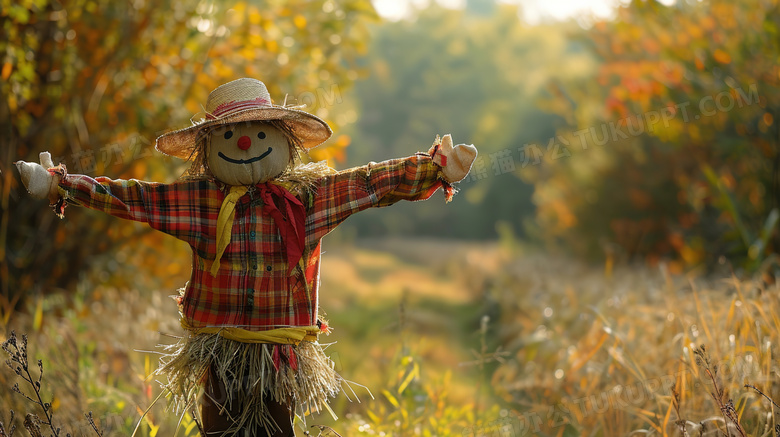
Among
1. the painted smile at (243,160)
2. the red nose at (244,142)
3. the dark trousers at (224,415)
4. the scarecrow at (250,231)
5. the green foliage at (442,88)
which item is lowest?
the dark trousers at (224,415)

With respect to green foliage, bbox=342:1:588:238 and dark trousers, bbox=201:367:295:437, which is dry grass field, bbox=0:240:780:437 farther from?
green foliage, bbox=342:1:588:238

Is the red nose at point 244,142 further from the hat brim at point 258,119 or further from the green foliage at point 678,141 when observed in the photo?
the green foliage at point 678,141

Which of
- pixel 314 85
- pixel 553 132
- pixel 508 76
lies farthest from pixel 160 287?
pixel 508 76

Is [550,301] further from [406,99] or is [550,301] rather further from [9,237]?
[406,99]

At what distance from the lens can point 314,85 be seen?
5.48 meters

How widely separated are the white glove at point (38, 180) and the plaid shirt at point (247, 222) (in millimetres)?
41

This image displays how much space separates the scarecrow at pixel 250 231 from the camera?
7.69 ft

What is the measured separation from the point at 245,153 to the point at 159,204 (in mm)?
367

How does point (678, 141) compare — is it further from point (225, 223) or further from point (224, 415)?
point (224, 415)

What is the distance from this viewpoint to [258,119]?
94.0 inches

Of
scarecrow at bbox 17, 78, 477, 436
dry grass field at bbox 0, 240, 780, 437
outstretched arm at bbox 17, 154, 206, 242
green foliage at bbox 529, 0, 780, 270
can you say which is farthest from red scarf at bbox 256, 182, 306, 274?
green foliage at bbox 529, 0, 780, 270

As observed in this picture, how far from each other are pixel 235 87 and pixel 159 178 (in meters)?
2.85

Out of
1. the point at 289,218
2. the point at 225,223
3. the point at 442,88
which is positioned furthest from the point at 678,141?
the point at 442,88

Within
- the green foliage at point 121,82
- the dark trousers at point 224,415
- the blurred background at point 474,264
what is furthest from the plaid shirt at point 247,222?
the green foliage at point 121,82
